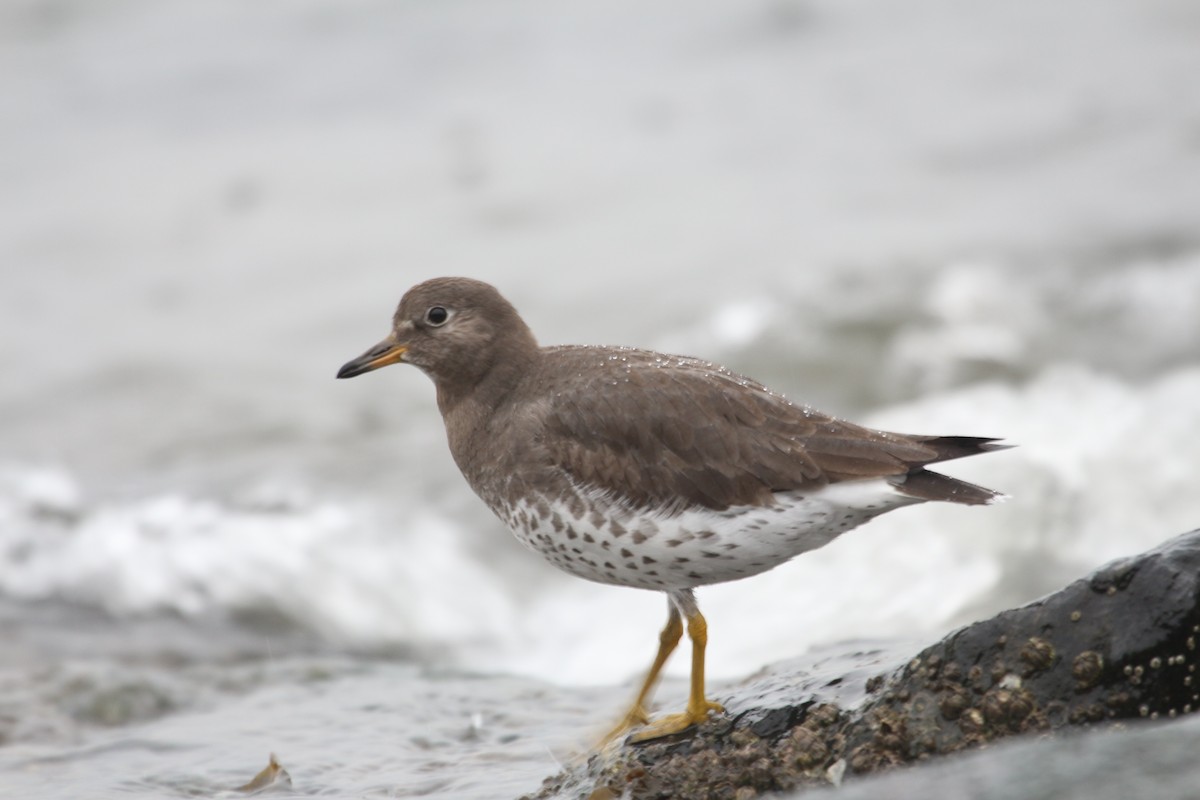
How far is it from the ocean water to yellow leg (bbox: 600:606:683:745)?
40 centimetres

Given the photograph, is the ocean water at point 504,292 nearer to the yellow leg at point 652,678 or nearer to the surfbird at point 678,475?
the yellow leg at point 652,678

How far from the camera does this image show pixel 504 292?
13.8 m

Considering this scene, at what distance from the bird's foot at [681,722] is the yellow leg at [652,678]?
1.64 feet

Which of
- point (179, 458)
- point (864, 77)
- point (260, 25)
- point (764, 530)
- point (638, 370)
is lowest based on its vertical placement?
point (764, 530)

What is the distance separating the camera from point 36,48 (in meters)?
18.8

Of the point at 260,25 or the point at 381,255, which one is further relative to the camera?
the point at 260,25

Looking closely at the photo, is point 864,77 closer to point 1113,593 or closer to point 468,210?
point 468,210

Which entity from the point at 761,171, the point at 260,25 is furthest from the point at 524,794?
the point at 260,25

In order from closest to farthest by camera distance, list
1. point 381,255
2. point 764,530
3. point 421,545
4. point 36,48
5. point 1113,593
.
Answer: point 1113,593 < point 764,530 < point 421,545 < point 381,255 < point 36,48

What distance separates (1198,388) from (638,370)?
262 inches

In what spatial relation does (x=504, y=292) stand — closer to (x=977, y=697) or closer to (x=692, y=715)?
(x=692, y=715)

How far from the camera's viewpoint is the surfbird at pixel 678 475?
513 cm

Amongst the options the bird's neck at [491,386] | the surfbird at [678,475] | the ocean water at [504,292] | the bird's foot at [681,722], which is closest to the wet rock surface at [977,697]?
the bird's foot at [681,722]

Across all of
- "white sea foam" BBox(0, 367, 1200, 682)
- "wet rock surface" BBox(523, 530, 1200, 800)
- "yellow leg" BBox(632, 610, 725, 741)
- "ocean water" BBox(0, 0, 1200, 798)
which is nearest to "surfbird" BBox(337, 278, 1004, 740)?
"yellow leg" BBox(632, 610, 725, 741)
